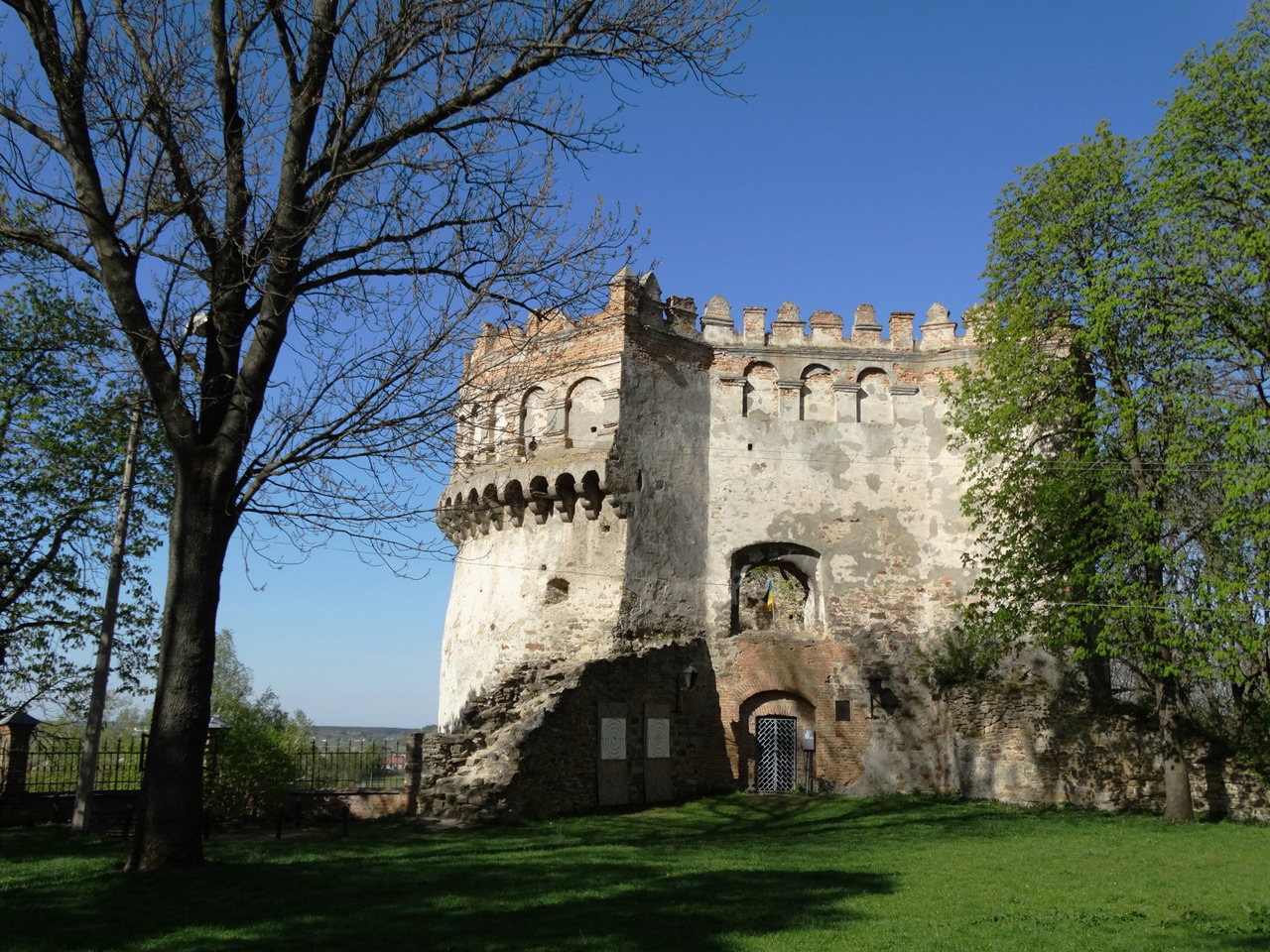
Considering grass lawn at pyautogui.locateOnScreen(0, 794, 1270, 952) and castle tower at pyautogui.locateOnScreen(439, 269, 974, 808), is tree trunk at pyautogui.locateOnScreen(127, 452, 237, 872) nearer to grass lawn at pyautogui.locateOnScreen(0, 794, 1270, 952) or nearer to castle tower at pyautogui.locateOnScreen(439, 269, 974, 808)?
grass lawn at pyautogui.locateOnScreen(0, 794, 1270, 952)

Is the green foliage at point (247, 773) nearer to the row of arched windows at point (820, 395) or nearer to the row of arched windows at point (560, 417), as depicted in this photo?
the row of arched windows at point (560, 417)

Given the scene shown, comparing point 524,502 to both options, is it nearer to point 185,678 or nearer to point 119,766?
point 119,766

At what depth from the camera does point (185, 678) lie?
9336mm

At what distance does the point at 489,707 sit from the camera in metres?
18.4

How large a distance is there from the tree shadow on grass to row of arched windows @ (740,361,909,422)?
42.2 feet

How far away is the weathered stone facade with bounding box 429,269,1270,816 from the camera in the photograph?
63.5 ft

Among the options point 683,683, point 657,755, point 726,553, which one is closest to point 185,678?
point 657,755

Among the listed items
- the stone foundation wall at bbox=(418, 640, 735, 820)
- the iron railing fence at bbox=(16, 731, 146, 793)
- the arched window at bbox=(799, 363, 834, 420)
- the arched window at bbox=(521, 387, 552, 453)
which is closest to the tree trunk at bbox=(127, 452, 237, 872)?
the stone foundation wall at bbox=(418, 640, 735, 820)

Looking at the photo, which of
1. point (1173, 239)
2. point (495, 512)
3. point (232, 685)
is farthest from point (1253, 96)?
point (232, 685)

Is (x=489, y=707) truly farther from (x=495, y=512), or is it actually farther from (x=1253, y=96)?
(x=1253, y=96)

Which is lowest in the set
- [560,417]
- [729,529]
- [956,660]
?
[956,660]

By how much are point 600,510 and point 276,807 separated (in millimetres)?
7457

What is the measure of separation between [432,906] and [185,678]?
9.39ft

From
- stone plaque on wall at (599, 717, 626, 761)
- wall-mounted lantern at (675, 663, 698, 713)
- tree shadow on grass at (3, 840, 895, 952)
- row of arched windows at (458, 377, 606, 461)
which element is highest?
row of arched windows at (458, 377, 606, 461)
